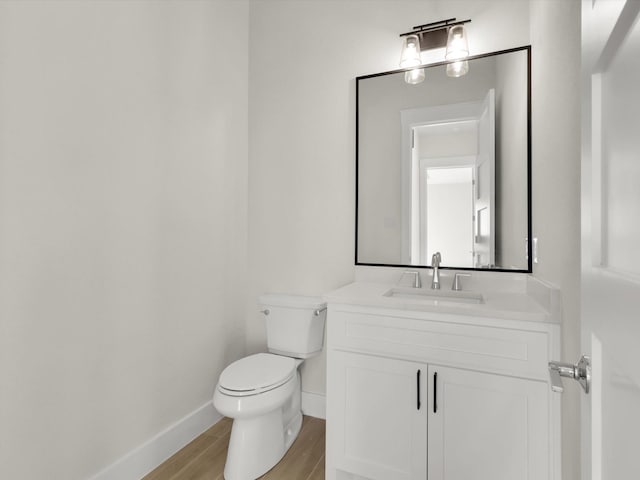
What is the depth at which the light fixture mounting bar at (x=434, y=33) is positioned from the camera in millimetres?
1863

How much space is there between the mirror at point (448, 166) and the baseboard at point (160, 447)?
1289mm

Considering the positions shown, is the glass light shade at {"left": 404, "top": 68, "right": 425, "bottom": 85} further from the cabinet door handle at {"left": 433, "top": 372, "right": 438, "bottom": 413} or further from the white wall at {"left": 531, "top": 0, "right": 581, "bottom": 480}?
the cabinet door handle at {"left": 433, "top": 372, "right": 438, "bottom": 413}

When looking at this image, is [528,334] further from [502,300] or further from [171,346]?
[171,346]

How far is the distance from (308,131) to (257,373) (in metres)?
1.43

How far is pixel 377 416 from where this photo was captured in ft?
4.90

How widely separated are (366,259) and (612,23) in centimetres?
166

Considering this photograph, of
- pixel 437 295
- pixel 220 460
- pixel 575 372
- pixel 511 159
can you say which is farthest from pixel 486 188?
→ pixel 220 460

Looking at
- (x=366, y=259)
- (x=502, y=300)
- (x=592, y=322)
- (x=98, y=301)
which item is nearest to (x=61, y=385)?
(x=98, y=301)

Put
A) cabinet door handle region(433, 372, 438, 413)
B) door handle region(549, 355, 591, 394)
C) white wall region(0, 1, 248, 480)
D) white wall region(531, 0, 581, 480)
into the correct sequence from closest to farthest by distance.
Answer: door handle region(549, 355, 591, 394)
white wall region(531, 0, 581, 480)
white wall region(0, 1, 248, 480)
cabinet door handle region(433, 372, 438, 413)

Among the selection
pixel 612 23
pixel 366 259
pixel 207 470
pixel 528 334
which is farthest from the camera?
pixel 366 259

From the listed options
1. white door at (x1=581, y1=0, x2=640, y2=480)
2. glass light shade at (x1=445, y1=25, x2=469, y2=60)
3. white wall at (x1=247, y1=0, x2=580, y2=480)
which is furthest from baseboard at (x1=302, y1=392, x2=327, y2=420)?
glass light shade at (x1=445, y1=25, x2=469, y2=60)

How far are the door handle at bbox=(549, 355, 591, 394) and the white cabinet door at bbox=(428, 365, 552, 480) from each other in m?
0.75

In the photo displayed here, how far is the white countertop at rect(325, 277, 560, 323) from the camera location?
1.25 m

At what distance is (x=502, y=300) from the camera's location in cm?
150
